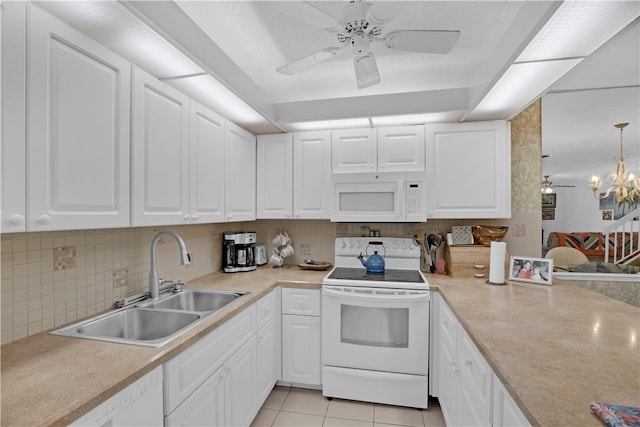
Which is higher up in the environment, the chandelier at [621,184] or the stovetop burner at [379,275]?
the chandelier at [621,184]

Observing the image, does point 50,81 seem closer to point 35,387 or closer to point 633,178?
point 35,387

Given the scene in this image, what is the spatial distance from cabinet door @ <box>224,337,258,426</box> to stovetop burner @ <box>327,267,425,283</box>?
82 centimetres

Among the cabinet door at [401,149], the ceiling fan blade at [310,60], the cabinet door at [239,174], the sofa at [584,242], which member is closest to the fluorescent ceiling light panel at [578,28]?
the ceiling fan blade at [310,60]

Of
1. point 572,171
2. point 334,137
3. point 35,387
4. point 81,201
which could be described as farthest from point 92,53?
point 572,171

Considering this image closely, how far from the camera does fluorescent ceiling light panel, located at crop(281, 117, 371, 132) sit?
2514 mm

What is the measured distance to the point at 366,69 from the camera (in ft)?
5.28

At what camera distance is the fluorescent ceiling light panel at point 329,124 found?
251 cm

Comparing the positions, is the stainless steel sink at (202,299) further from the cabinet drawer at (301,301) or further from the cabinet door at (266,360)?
the cabinet drawer at (301,301)

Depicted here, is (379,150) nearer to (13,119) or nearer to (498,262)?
(498,262)

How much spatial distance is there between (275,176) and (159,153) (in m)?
1.28

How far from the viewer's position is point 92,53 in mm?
1193

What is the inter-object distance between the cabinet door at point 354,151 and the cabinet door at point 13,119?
203cm

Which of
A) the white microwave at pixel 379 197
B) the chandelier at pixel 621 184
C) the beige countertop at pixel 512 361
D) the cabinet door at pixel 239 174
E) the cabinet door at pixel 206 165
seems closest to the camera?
the beige countertop at pixel 512 361

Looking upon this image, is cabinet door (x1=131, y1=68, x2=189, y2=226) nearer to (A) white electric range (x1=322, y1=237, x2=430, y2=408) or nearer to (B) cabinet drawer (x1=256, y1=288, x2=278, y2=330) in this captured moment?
(B) cabinet drawer (x1=256, y1=288, x2=278, y2=330)
